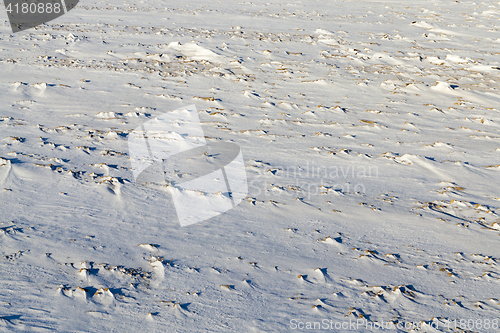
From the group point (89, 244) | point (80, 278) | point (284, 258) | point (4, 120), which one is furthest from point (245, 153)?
point (4, 120)

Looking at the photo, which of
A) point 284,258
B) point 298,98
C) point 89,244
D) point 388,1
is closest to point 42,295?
point 89,244

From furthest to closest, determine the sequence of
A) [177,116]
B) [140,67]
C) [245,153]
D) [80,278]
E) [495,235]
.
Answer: [140,67]
[177,116]
[245,153]
[495,235]
[80,278]

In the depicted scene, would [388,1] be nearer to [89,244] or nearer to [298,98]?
[298,98]

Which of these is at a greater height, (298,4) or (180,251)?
(298,4)

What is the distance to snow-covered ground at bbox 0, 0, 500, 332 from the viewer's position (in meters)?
1.99

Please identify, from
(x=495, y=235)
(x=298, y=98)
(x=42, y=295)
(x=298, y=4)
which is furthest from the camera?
(x=298, y=4)

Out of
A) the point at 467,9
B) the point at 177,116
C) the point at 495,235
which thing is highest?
the point at 467,9

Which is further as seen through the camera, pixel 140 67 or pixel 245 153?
pixel 140 67

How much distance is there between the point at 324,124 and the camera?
13.2ft

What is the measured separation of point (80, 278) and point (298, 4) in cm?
739

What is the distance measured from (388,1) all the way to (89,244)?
27.8 ft

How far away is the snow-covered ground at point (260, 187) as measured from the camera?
1.99 metres

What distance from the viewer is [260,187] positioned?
2.98 m

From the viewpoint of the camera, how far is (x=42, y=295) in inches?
75.0
